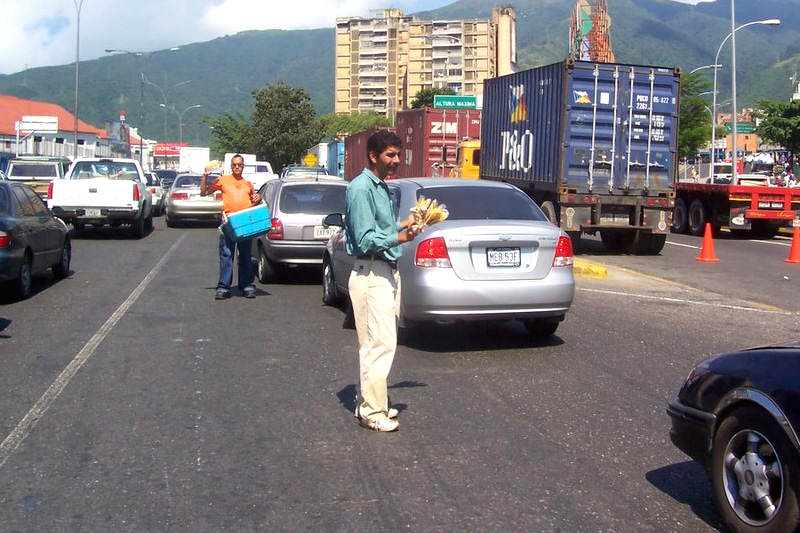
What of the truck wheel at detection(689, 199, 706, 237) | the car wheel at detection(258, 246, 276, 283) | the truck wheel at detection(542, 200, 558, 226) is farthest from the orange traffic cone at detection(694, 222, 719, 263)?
the car wheel at detection(258, 246, 276, 283)

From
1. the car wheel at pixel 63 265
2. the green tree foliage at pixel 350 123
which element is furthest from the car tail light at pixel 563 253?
the green tree foliage at pixel 350 123

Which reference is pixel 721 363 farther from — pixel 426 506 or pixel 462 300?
pixel 462 300

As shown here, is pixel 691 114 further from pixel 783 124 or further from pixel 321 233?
pixel 321 233

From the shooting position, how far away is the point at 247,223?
11547 mm

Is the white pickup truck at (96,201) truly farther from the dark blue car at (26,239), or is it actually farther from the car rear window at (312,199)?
the car rear window at (312,199)

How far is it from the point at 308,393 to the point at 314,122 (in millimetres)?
73932

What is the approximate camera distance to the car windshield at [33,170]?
27938 millimetres

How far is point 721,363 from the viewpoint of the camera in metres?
4.38

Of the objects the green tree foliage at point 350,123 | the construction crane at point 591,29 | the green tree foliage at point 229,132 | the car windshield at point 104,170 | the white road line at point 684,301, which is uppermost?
the green tree foliage at point 350,123

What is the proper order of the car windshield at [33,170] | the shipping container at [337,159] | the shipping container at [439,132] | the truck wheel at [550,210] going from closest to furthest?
the truck wheel at [550,210], the car windshield at [33,170], the shipping container at [439,132], the shipping container at [337,159]

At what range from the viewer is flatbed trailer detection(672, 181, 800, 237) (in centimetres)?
2367

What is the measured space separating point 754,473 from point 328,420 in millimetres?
2982

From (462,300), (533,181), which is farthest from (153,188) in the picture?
(462,300)

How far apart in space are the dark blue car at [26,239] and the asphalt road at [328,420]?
463 mm
